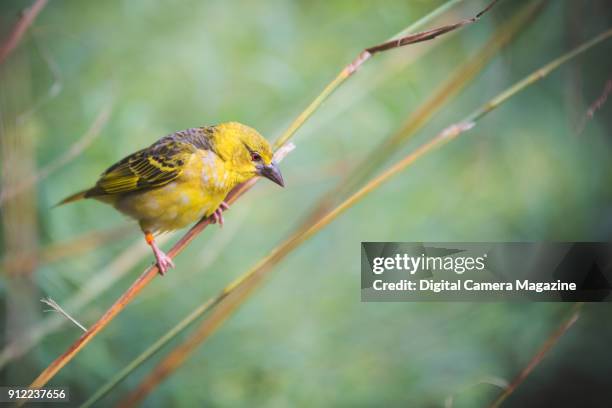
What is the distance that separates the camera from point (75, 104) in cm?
226

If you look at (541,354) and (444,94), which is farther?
(444,94)

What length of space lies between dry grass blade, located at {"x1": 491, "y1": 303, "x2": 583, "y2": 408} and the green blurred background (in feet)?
0.15

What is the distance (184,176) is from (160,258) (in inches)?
9.8

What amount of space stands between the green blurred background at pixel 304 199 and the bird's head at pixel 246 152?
1.23 ft

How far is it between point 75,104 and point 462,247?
4.79ft

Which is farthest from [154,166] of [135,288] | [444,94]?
[444,94]

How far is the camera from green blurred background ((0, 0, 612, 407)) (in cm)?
207

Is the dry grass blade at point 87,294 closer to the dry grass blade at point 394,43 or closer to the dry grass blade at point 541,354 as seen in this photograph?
the dry grass blade at point 394,43

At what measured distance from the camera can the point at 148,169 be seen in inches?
74.5

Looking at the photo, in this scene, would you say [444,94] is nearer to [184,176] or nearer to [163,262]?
[184,176]

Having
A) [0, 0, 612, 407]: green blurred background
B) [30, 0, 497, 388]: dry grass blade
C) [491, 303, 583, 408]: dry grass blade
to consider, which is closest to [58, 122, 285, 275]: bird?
[30, 0, 497, 388]: dry grass blade

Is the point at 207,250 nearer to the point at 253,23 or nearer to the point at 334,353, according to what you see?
the point at 334,353

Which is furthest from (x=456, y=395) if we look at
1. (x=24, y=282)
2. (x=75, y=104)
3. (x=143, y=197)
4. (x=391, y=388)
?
(x=75, y=104)

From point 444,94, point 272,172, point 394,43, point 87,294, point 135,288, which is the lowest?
point 135,288
